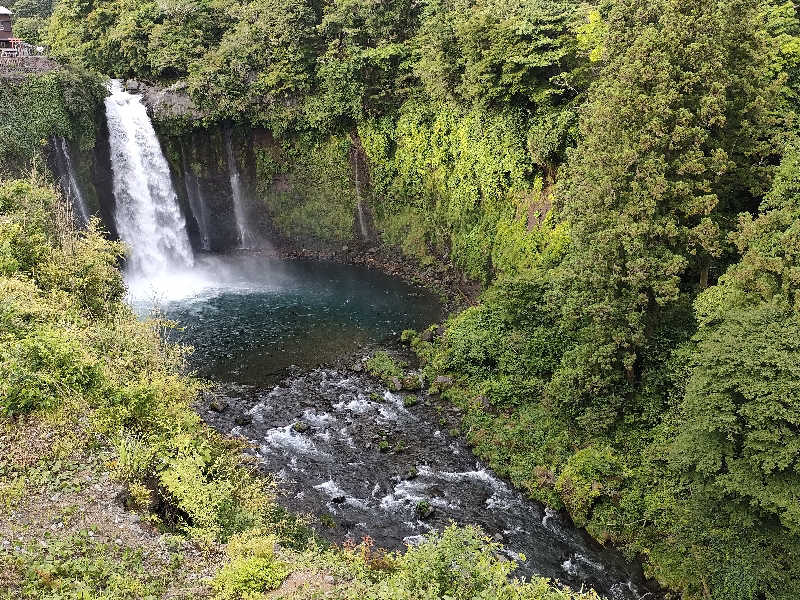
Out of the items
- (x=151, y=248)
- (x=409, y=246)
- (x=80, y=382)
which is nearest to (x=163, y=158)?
(x=151, y=248)

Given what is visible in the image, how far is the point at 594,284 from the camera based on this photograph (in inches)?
786

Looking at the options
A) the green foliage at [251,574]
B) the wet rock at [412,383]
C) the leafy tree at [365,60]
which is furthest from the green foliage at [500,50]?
the green foliage at [251,574]

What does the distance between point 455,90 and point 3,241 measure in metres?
22.8

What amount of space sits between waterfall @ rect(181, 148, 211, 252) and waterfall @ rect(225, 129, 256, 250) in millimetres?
2097

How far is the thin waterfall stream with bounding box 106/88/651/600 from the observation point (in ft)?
61.9

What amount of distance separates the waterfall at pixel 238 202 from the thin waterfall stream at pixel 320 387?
0.36ft

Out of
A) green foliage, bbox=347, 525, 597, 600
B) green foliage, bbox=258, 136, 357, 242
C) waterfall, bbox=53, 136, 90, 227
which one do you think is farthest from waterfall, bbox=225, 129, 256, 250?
green foliage, bbox=347, 525, 597, 600

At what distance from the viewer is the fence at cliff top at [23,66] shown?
110 ft

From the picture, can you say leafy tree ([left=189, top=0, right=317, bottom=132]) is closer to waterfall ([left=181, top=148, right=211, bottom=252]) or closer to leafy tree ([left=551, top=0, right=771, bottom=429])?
waterfall ([left=181, top=148, right=211, bottom=252])

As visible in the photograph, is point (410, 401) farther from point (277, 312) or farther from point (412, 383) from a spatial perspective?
point (277, 312)

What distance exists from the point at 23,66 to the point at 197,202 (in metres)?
12.4

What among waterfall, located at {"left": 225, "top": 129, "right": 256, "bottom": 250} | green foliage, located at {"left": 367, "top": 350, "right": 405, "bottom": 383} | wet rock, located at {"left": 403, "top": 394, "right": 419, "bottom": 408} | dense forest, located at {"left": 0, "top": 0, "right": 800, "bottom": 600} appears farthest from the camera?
waterfall, located at {"left": 225, "top": 129, "right": 256, "bottom": 250}

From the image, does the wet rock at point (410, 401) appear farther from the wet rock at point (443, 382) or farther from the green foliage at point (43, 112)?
the green foliage at point (43, 112)

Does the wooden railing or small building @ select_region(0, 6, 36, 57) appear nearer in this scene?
the wooden railing
